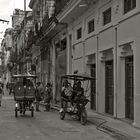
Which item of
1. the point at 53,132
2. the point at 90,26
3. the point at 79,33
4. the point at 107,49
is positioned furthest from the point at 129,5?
the point at 79,33

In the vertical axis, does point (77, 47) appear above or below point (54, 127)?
above

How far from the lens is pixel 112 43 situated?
17.2 meters

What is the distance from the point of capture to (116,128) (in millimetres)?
13609

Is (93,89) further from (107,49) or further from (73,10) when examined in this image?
(73,10)

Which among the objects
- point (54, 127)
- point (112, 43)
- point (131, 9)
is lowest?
point (54, 127)

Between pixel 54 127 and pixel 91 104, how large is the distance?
25.1 ft

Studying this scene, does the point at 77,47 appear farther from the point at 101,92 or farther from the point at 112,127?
the point at 112,127

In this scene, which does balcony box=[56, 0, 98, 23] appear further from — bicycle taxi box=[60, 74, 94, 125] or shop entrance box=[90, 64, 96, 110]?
bicycle taxi box=[60, 74, 94, 125]

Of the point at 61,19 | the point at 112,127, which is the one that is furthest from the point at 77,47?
the point at 112,127

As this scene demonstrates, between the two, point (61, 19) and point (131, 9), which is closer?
point (131, 9)

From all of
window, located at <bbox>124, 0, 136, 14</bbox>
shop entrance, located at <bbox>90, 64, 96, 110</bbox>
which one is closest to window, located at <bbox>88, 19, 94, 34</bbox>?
shop entrance, located at <bbox>90, 64, 96, 110</bbox>

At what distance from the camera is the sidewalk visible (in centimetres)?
1199

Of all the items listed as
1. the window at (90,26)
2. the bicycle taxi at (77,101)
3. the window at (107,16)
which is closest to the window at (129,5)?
the window at (107,16)

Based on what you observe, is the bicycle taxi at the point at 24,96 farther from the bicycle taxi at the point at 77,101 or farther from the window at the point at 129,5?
the window at the point at 129,5
